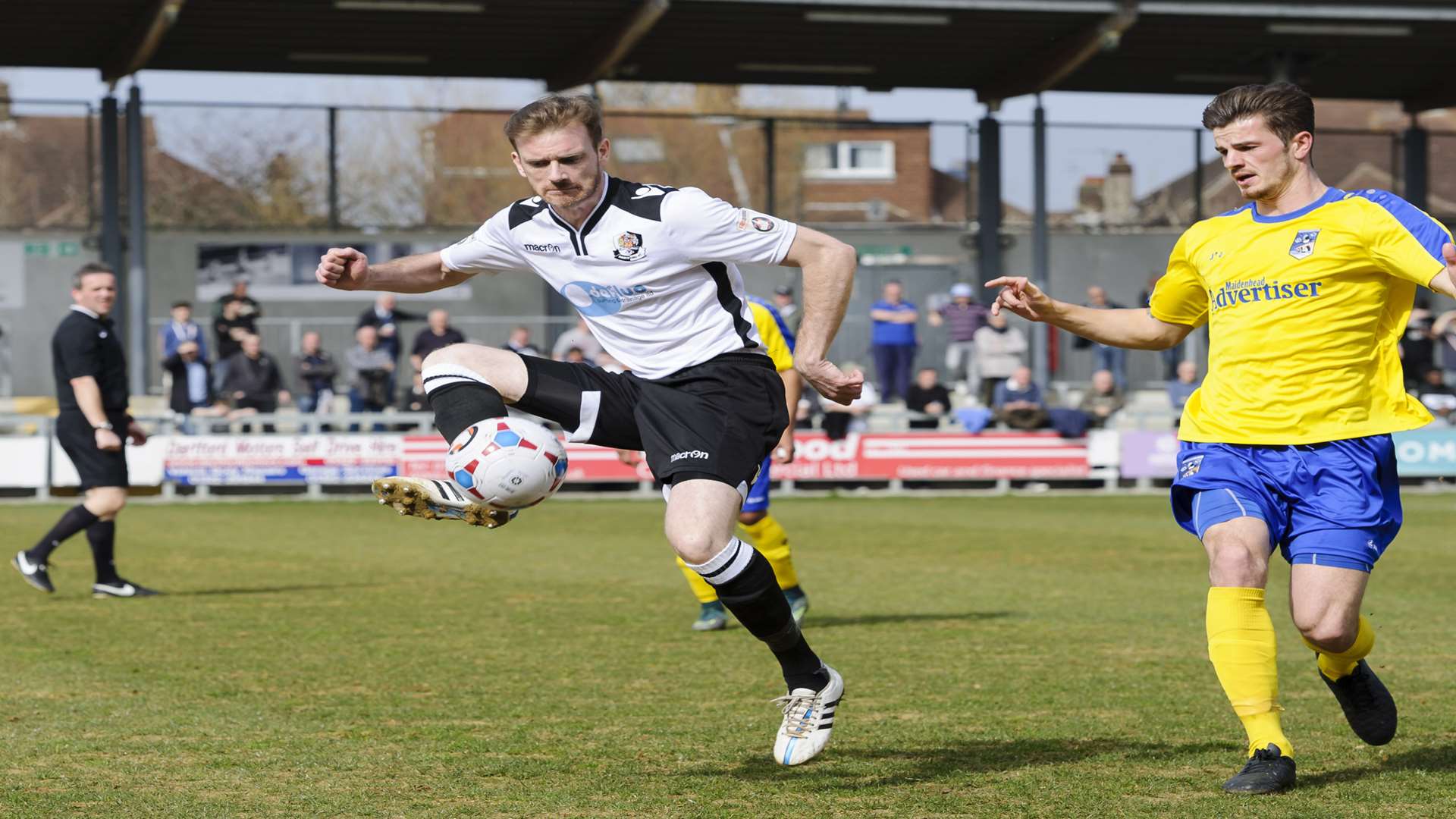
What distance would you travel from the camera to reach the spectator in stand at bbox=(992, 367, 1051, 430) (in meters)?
21.6

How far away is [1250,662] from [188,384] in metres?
17.8

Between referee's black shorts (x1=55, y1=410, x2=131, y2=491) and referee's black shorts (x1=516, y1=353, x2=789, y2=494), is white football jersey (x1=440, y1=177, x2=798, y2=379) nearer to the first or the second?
referee's black shorts (x1=516, y1=353, x2=789, y2=494)

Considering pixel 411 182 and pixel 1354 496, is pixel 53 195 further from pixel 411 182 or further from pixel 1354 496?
pixel 1354 496

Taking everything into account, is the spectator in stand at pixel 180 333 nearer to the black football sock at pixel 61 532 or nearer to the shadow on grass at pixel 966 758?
the black football sock at pixel 61 532

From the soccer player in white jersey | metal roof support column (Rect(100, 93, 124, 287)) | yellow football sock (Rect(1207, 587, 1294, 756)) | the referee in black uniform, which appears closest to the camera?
yellow football sock (Rect(1207, 587, 1294, 756))

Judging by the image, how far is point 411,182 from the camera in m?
28.1

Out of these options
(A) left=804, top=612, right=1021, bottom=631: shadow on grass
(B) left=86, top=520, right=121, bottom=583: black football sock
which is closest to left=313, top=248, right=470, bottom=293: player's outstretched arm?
(A) left=804, top=612, right=1021, bottom=631: shadow on grass

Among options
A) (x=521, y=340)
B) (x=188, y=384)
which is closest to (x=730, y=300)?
(x=188, y=384)

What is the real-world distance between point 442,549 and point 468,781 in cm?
972

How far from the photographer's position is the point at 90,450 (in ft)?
35.3

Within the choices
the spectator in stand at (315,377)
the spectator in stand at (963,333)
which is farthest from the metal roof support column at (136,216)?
the spectator in stand at (963,333)

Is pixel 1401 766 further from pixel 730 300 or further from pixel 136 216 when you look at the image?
pixel 136 216

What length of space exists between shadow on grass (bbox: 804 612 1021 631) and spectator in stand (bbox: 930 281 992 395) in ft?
45.1

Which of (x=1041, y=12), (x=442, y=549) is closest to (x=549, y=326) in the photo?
(x=1041, y=12)
